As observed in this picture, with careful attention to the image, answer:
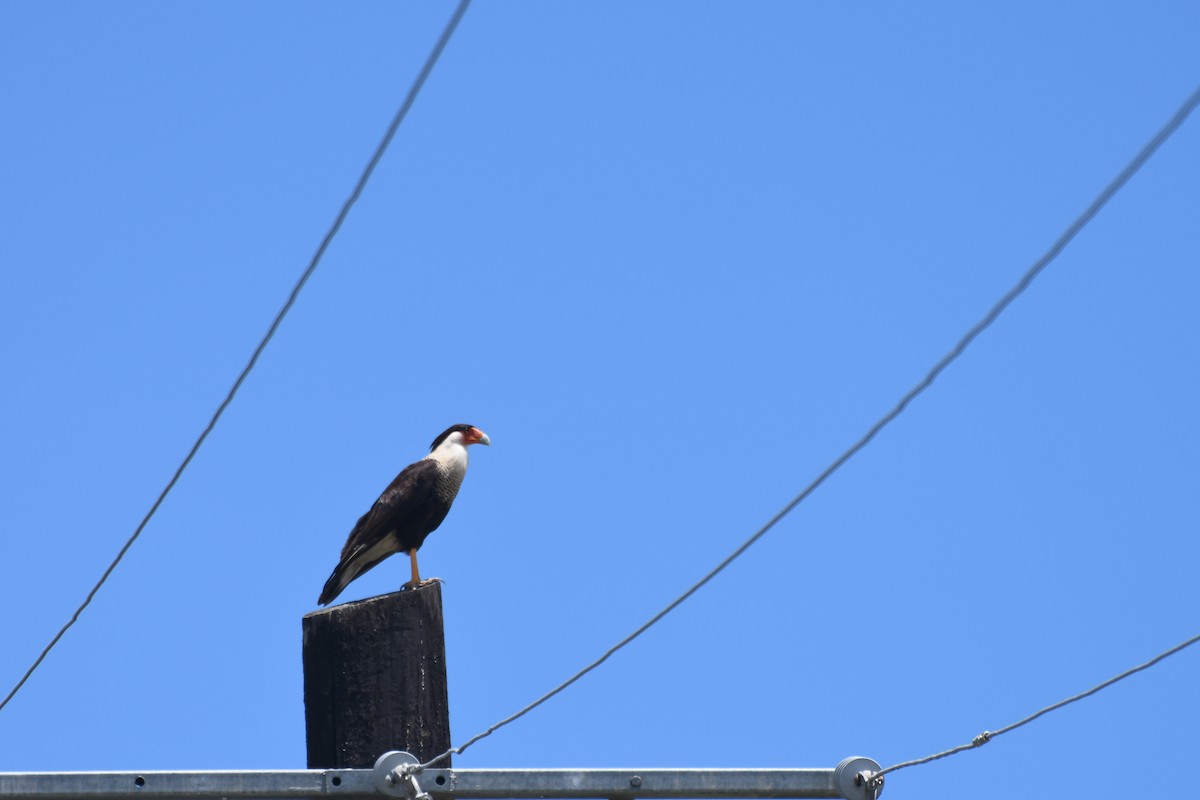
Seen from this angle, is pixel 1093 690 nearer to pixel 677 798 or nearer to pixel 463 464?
pixel 677 798

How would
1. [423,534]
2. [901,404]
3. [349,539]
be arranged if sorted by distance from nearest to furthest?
[901,404] → [349,539] → [423,534]

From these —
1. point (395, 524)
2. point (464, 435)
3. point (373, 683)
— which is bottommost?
point (373, 683)

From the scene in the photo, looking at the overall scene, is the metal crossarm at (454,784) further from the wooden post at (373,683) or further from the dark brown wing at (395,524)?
the dark brown wing at (395,524)

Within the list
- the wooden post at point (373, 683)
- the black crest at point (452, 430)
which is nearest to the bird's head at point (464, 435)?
the black crest at point (452, 430)

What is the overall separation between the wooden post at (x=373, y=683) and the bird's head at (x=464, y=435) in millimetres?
4979

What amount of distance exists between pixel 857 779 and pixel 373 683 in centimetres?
122

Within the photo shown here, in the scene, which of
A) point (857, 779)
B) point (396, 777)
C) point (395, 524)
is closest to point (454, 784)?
point (396, 777)

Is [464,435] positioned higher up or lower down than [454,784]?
higher up

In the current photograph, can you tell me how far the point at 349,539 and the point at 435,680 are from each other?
3.67 meters

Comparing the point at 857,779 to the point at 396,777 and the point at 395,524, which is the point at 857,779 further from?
the point at 395,524

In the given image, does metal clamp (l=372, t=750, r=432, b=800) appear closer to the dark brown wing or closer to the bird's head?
the dark brown wing

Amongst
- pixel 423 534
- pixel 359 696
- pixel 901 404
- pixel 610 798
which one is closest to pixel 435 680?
pixel 359 696

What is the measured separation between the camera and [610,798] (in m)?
4.17

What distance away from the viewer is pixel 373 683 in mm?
4410
